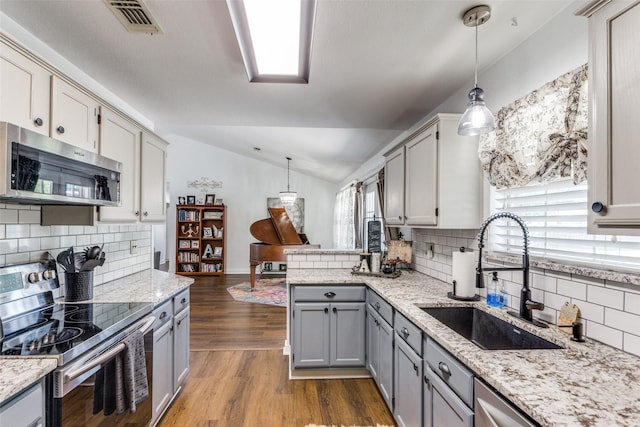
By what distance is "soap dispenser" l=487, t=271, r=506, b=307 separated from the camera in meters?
1.84

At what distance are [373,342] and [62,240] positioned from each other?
226 cm

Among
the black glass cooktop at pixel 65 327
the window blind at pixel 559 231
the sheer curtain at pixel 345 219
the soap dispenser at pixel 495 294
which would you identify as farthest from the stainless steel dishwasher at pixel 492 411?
the sheer curtain at pixel 345 219

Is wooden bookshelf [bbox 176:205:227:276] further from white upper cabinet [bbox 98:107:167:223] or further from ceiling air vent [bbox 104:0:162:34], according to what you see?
ceiling air vent [bbox 104:0:162:34]

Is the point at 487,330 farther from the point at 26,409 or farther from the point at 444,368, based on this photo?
the point at 26,409

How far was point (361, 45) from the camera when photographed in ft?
6.03

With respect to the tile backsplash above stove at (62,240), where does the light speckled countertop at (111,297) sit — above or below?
below

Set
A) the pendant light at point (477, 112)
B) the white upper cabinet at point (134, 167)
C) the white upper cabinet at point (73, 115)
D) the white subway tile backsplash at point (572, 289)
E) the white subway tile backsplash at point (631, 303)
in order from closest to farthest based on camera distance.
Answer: the white subway tile backsplash at point (631, 303) → the white subway tile backsplash at point (572, 289) → the pendant light at point (477, 112) → the white upper cabinet at point (73, 115) → the white upper cabinet at point (134, 167)

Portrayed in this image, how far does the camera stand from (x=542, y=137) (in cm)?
153

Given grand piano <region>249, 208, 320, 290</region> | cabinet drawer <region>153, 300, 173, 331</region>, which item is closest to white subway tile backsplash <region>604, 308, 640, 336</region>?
cabinet drawer <region>153, 300, 173, 331</region>

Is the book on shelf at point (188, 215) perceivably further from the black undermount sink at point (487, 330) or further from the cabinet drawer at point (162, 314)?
the black undermount sink at point (487, 330)

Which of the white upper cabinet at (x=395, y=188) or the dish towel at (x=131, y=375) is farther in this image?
the white upper cabinet at (x=395, y=188)

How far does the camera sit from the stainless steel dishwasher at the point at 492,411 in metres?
0.94

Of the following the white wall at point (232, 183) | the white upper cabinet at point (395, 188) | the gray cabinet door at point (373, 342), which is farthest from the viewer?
the white wall at point (232, 183)

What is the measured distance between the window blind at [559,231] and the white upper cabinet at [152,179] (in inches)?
101
